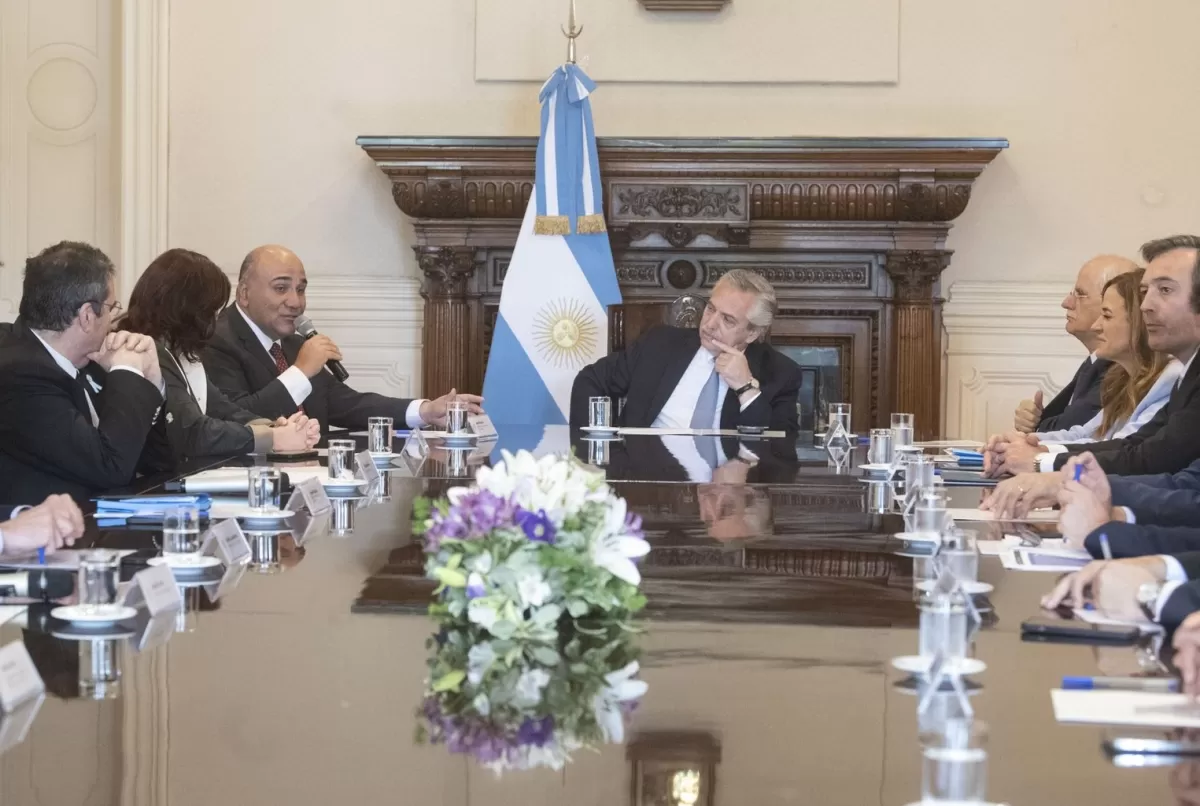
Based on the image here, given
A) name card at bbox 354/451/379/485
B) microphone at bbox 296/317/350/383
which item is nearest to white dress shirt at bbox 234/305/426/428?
microphone at bbox 296/317/350/383

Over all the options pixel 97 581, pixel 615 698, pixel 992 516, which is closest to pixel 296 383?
pixel 992 516

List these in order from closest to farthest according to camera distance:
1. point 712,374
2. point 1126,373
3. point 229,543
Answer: point 229,543
point 1126,373
point 712,374

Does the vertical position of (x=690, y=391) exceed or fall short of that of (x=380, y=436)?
it exceeds it

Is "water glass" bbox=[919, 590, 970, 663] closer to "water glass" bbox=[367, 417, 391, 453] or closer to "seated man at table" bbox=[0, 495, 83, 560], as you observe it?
"seated man at table" bbox=[0, 495, 83, 560]

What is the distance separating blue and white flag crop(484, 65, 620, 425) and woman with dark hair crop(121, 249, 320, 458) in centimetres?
220

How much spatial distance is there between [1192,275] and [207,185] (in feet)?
15.6

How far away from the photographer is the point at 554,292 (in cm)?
664

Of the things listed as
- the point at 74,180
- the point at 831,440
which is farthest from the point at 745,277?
the point at 74,180

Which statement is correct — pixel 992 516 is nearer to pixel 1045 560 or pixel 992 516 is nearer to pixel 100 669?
pixel 1045 560

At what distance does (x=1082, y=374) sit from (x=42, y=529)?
168 inches

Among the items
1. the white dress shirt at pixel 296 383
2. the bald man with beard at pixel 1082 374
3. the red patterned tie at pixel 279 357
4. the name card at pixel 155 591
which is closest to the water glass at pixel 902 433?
the bald man with beard at pixel 1082 374

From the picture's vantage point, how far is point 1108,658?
6.18 ft

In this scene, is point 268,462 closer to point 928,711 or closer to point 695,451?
point 695,451

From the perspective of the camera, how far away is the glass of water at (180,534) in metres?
2.39
